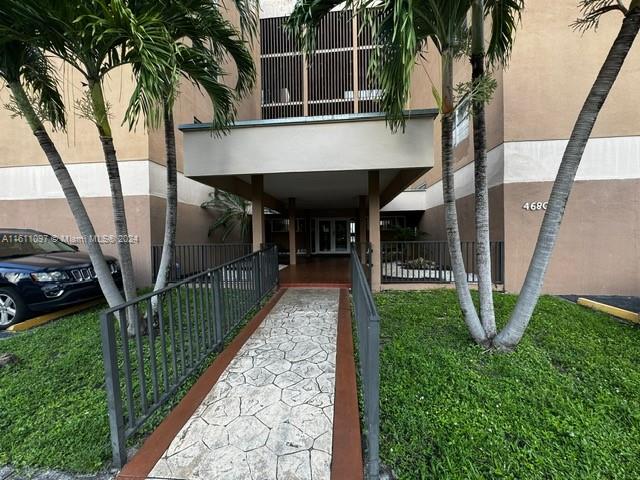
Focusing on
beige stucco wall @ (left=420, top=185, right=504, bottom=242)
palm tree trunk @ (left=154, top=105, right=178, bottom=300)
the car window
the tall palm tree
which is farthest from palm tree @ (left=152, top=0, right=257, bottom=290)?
beige stucco wall @ (left=420, top=185, right=504, bottom=242)

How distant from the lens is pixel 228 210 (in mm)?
11250

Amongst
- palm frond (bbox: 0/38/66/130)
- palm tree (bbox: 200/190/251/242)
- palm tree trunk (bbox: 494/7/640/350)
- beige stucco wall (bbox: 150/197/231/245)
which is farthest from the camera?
palm tree (bbox: 200/190/251/242)

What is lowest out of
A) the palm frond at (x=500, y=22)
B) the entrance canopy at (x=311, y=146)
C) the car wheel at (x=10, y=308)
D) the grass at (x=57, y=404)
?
the grass at (x=57, y=404)

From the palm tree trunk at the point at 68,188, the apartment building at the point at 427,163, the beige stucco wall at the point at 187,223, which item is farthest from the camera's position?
the beige stucco wall at the point at 187,223

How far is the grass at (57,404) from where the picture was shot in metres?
2.24

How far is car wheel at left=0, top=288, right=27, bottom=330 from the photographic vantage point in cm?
493

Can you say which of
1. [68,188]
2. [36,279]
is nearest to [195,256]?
[36,279]

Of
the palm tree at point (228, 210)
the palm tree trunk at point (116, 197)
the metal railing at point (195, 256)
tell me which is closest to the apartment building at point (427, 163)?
the metal railing at point (195, 256)

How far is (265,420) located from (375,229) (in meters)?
5.27

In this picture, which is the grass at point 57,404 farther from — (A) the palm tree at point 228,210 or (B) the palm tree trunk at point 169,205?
(A) the palm tree at point 228,210

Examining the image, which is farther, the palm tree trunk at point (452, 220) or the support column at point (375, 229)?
the support column at point (375, 229)

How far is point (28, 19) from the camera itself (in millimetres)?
3104

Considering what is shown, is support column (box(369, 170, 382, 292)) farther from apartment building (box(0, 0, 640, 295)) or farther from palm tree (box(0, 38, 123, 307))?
palm tree (box(0, 38, 123, 307))

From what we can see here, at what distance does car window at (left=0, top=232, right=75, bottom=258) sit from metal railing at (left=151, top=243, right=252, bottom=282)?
74.5 inches
